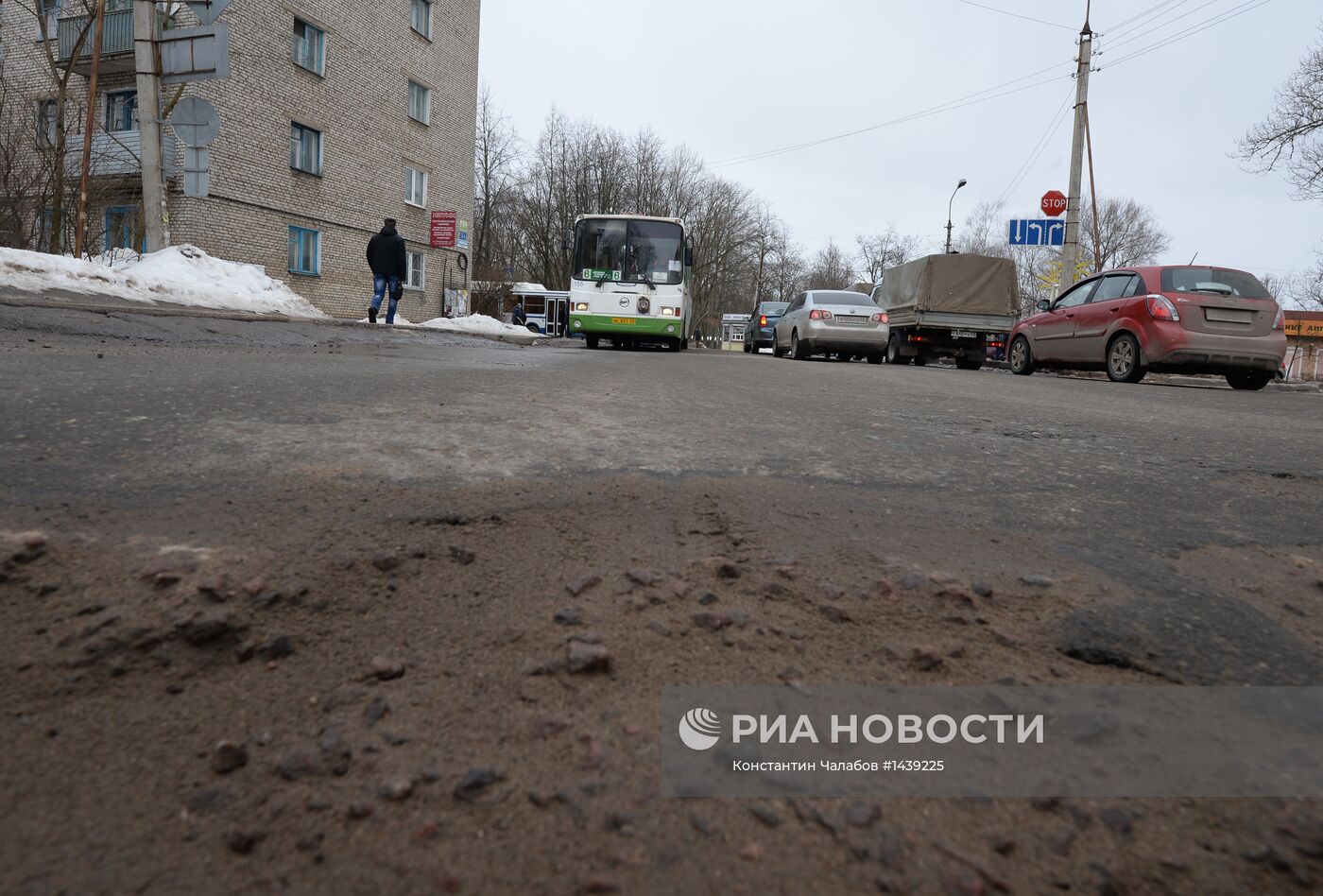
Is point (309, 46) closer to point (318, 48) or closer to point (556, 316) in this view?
point (318, 48)

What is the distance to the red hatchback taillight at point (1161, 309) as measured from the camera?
993cm

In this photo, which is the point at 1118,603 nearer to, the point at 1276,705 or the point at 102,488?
the point at 1276,705

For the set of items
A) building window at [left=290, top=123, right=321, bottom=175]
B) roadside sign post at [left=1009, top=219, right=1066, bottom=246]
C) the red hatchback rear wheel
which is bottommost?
the red hatchback rear wheel

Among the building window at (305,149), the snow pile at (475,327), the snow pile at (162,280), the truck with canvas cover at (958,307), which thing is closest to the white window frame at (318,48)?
the building window at (305,149)

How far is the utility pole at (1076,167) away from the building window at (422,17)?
63.0 ft

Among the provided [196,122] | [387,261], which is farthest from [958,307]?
[196,122]

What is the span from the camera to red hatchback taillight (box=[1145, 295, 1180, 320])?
9.93 m

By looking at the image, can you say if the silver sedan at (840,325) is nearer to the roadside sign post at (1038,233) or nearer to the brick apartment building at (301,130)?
the roadside sign post at (1038,233)

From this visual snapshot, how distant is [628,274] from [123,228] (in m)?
10.4

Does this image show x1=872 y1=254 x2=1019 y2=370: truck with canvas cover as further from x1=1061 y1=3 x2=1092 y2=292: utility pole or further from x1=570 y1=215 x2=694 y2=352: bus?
x1=570 y1=215 x2=694 y2=352: bus

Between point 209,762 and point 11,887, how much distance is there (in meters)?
0.24

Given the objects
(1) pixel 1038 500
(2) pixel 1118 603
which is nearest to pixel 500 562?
(2) pixel 1118 603

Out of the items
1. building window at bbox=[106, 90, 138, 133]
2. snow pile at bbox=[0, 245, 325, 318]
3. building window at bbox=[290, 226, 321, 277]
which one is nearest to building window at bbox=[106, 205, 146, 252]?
snow pile at bbox=[0, 245, 325, 318]

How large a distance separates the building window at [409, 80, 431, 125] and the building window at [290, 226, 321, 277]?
20.5ft
